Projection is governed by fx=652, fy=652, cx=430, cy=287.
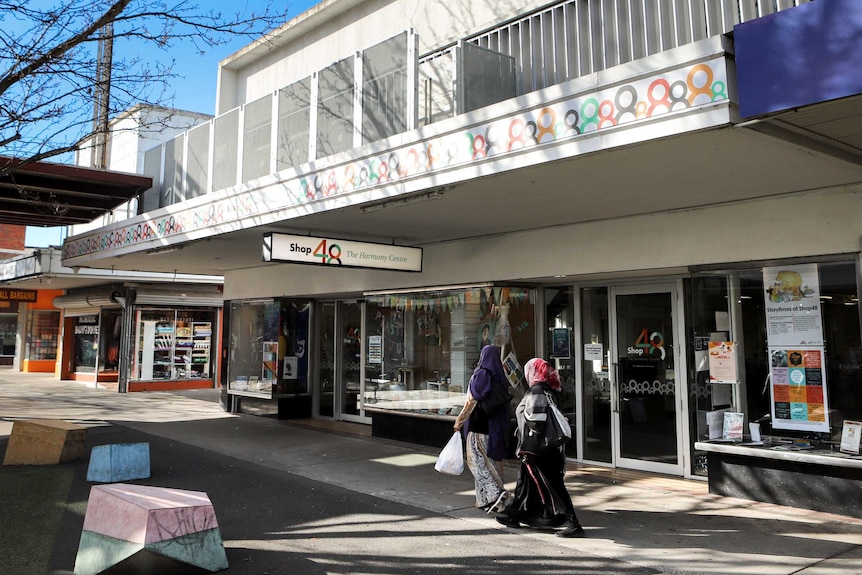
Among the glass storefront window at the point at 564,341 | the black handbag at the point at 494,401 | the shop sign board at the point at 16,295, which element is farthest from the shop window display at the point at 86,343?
the black handbag at the point at 494,401

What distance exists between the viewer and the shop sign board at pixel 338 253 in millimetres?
Answer: 7547

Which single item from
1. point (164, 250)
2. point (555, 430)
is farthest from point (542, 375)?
point (164, 250)

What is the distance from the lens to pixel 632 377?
809cm

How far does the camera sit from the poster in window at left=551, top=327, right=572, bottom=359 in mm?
8758

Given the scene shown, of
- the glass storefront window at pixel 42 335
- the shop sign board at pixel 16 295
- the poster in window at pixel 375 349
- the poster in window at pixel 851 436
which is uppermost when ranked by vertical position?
the shop sign board at pixel 16 295

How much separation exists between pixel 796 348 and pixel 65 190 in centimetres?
1144

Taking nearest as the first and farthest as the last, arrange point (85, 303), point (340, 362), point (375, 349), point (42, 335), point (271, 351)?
point (375, 349) → point (340, 362) → point (271, 351) → point (85, 303) → point (42, 335)

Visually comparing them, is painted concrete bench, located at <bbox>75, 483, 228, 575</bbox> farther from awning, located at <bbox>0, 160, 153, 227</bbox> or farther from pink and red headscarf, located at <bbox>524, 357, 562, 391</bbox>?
awning, located at <bbox>0, 160, 153, 227</bbox>

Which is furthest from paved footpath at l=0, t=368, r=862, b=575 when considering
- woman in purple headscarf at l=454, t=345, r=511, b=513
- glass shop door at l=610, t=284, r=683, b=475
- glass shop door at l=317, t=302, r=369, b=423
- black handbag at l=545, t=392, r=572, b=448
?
glass shop door at l=317, t=302, r=369, b=423

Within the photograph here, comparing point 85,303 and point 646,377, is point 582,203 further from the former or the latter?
point 85,303

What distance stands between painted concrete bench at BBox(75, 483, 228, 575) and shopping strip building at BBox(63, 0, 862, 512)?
11.5ft

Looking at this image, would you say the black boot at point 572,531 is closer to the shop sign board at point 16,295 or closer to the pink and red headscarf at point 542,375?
the pink and red headscarf at point 542,375

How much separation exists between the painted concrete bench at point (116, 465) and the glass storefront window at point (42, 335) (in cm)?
2280

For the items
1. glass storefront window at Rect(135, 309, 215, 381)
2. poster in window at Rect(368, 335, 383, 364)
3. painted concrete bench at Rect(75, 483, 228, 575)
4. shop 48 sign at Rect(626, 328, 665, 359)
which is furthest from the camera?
glass storefront window at Rect(135, 309, 215, 381)
